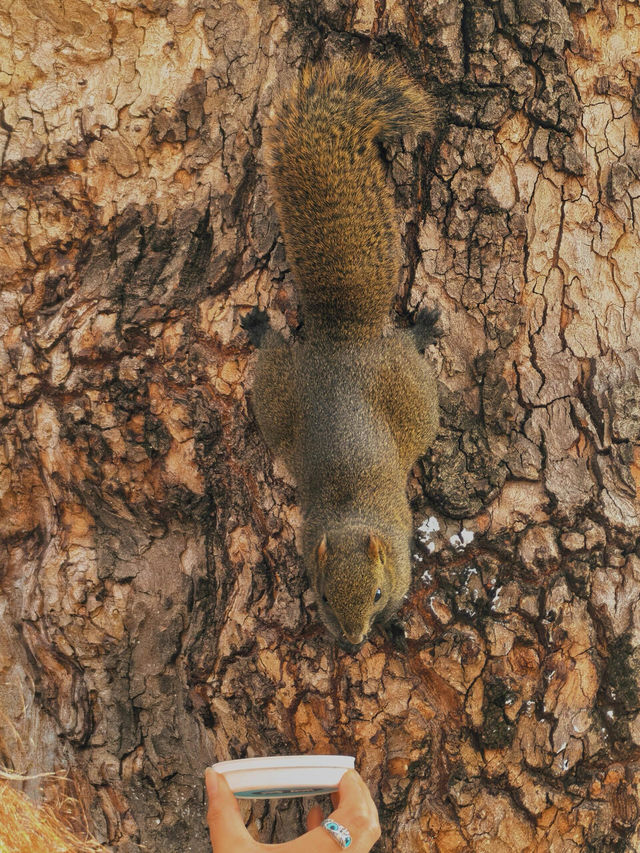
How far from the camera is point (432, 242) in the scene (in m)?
2.97

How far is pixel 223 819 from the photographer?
2.19 metres

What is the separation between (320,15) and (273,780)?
2.64m

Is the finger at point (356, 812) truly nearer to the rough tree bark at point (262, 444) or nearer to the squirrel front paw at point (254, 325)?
the rough tree bark at point (262, 444)

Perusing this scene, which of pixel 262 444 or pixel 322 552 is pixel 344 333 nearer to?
pixel 262 444

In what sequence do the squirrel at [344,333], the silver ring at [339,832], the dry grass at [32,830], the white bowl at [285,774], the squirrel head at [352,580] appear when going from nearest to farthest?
the silver ring at [339,832], the white bowl at [285,774], the dry grass at [32,830], the squirrel head at [352,580], the squirrel at [344,333]

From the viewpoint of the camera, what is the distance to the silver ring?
2117mm

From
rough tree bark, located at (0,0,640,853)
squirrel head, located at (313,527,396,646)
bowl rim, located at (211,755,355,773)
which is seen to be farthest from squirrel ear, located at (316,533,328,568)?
bowl rim, located at (211,755,355,773)

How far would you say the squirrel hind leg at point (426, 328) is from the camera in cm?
298

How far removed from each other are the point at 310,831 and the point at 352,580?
84cm

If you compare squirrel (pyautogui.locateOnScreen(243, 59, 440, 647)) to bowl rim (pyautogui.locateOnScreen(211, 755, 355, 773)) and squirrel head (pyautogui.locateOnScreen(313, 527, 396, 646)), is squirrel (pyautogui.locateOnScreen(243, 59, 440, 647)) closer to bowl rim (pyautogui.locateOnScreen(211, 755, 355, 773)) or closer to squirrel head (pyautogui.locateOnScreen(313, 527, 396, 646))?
squirrel head (pyautogui.locateOnScreen(313, 527, 396, 646))

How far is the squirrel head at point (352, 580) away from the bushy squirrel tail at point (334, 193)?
2.83 feet

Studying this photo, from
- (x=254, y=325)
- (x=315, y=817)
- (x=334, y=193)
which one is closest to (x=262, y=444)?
(x=254, y=325)

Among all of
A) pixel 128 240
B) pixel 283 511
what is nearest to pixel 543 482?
pixel 283 511

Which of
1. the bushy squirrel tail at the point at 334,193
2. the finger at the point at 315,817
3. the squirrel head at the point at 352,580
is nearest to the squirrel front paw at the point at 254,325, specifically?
the bushy squirrel tail at the point at 334,193
